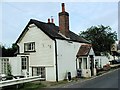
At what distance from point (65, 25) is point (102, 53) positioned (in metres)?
37.8

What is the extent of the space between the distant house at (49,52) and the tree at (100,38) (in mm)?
31897

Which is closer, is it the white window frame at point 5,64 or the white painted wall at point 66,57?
the white window frame at point 5,64

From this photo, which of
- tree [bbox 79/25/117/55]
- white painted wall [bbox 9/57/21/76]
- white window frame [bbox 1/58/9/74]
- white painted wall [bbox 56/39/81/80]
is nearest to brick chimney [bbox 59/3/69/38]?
white painted wall [bbox 56/39/81/80]

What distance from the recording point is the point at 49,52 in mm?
28891

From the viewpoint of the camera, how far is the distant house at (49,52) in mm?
28609

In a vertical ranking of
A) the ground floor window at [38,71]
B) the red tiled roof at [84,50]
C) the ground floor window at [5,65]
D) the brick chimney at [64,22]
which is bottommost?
the ground floor window at [38,71]

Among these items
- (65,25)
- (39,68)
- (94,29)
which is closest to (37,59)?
(39,68)

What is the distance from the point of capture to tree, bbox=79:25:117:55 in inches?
2547

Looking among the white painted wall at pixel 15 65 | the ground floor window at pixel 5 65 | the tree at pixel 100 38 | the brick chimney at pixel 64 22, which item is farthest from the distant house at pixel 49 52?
the tree at pixel 100 38

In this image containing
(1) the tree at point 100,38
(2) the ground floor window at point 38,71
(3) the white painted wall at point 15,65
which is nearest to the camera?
(3) the white painted wall at point 15,65

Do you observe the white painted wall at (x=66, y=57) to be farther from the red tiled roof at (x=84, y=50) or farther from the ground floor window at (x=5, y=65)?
the ground floor window at (x=5, y=65)

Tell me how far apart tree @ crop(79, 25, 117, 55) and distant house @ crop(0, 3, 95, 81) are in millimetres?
31897

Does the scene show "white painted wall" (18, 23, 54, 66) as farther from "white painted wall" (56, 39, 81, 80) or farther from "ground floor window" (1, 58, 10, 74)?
"ground floor window" (1, 58, 10, 74)

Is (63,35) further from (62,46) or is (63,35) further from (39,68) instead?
(39,68)
